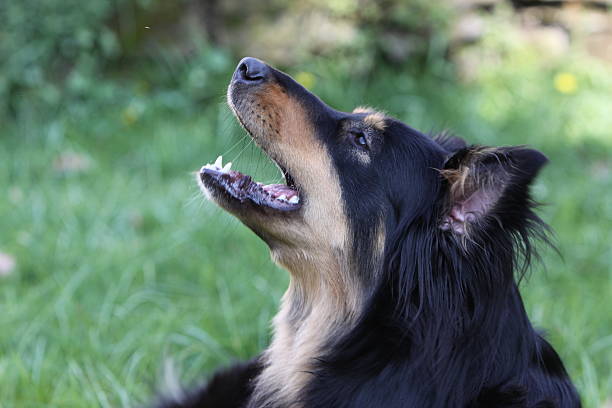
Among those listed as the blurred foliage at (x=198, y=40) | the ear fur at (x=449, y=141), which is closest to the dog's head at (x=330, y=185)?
the ear fur at (x=449, y=141)

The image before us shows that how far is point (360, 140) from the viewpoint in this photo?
2225 millimetres

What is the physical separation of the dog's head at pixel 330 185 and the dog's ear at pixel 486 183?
0.17 feet

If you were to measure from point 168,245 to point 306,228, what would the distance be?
157 cm

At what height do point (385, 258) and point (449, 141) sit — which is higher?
point (449, 141)

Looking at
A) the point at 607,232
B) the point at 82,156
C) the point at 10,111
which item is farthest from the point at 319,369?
the point at 10,111

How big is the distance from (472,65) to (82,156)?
10.0 ft

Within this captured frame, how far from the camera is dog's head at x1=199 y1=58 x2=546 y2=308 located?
2.11 m

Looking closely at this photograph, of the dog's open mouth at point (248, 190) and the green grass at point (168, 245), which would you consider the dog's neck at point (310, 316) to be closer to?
the dog's open mouth at point (248, 190)

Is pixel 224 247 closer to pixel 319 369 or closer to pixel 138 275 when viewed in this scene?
pixel 138 275

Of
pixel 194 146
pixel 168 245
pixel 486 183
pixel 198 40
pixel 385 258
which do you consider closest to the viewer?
pixel 486 183

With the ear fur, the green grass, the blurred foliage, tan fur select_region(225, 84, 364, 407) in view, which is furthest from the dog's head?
the blurred foliage

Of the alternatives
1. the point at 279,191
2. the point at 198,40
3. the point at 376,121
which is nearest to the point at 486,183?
the point at 376,121

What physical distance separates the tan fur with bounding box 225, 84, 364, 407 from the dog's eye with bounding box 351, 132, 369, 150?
11 cm

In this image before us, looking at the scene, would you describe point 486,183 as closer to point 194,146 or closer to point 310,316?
point 310,316
